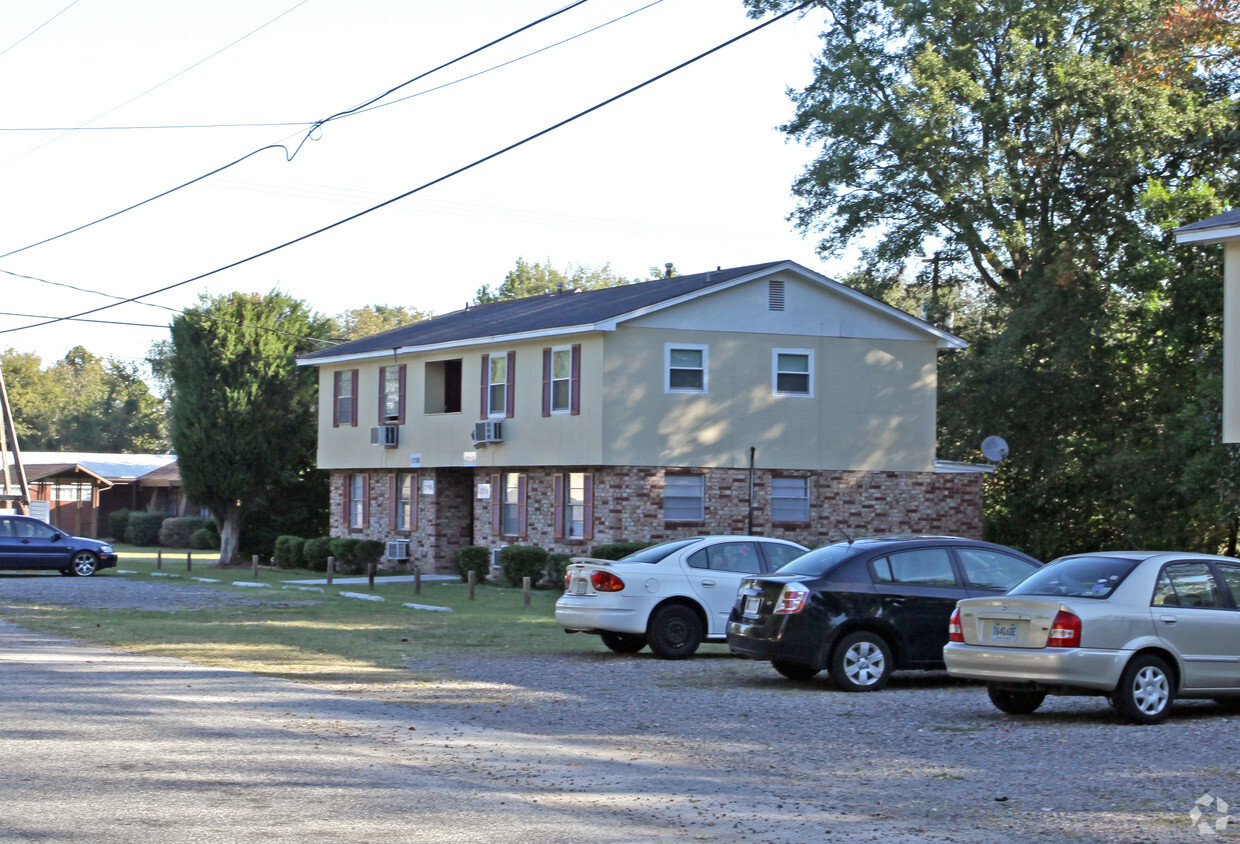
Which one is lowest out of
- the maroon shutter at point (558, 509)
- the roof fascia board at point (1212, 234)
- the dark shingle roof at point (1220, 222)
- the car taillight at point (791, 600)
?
the car taillight at point (791, 600)

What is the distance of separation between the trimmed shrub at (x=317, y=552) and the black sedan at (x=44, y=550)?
6.33 metres

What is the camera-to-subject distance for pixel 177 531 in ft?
191

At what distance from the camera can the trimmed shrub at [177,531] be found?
5788cm

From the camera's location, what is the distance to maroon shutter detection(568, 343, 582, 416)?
A: 31.9m

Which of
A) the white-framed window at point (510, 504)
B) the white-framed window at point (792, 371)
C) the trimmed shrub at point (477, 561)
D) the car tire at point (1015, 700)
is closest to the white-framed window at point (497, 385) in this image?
the white-framed window at point (510, 504)

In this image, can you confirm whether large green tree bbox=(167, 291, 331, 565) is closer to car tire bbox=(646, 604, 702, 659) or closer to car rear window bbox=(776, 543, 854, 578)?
car tire bbox=(646, 604, 702, 659)

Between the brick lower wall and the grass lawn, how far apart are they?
106 inches

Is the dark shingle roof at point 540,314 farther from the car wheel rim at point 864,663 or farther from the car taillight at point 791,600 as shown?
the car wheel rim at point 864,663

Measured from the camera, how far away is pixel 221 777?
9.01 m

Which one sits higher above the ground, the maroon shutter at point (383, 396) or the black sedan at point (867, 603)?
the maroon shutter at point (383, 396)

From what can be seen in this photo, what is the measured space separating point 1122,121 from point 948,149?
173 inches

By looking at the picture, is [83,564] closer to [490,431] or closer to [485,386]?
[490,431]

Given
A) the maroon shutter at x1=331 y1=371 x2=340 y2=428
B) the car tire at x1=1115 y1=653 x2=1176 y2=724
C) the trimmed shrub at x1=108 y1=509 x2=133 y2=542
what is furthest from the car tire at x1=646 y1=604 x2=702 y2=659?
the trimmed shrub at x1=108 y1=509 x2=133 y2=542

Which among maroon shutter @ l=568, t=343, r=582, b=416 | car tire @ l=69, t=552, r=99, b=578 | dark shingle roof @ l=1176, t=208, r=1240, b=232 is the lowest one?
car tire @ l=69, t=552, r=99, b=578
